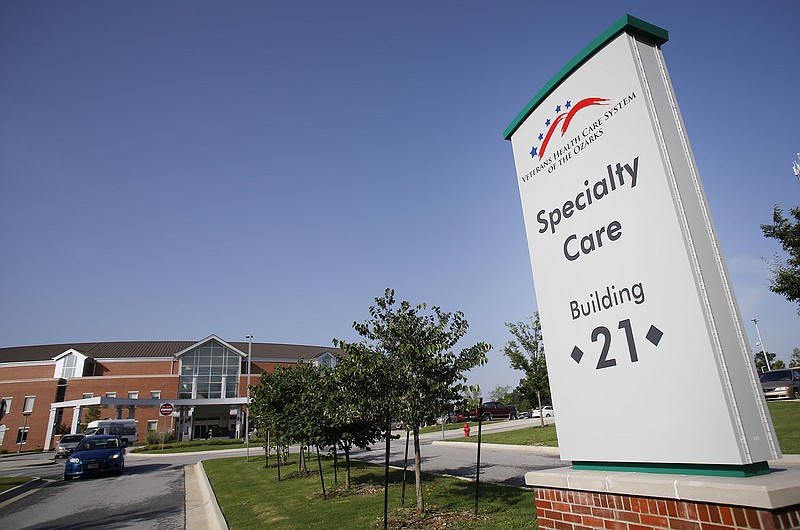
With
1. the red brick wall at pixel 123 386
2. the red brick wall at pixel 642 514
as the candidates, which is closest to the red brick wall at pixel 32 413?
the red brick wall at pixel 123 386

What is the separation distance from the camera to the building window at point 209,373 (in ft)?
181

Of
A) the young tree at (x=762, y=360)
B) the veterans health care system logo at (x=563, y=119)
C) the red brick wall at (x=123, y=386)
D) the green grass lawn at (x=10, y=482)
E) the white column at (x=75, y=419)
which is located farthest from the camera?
the young tree at (x=762, y=360)

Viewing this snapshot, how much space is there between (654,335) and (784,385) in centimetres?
2500

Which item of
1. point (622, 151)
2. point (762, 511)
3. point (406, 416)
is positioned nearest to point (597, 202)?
point (622, 151)

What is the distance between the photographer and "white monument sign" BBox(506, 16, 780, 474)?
2.63 m

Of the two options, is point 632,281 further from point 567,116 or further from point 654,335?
point 567,116

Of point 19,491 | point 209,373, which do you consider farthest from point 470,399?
point 209,373

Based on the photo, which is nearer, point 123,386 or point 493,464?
point 493,464

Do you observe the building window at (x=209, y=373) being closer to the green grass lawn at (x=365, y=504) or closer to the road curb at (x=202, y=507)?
the road curb at (x=202, y=507)

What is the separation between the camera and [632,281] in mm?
3086

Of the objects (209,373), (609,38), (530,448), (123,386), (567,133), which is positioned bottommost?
(530,448)

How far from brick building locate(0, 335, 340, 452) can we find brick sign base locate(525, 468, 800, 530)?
53.0m

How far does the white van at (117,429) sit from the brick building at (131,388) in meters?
8.39

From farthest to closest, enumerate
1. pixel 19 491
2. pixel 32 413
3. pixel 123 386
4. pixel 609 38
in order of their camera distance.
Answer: pixel 123 386 → pixel 32 413 → pixel 19 491 → pixel 609 38
